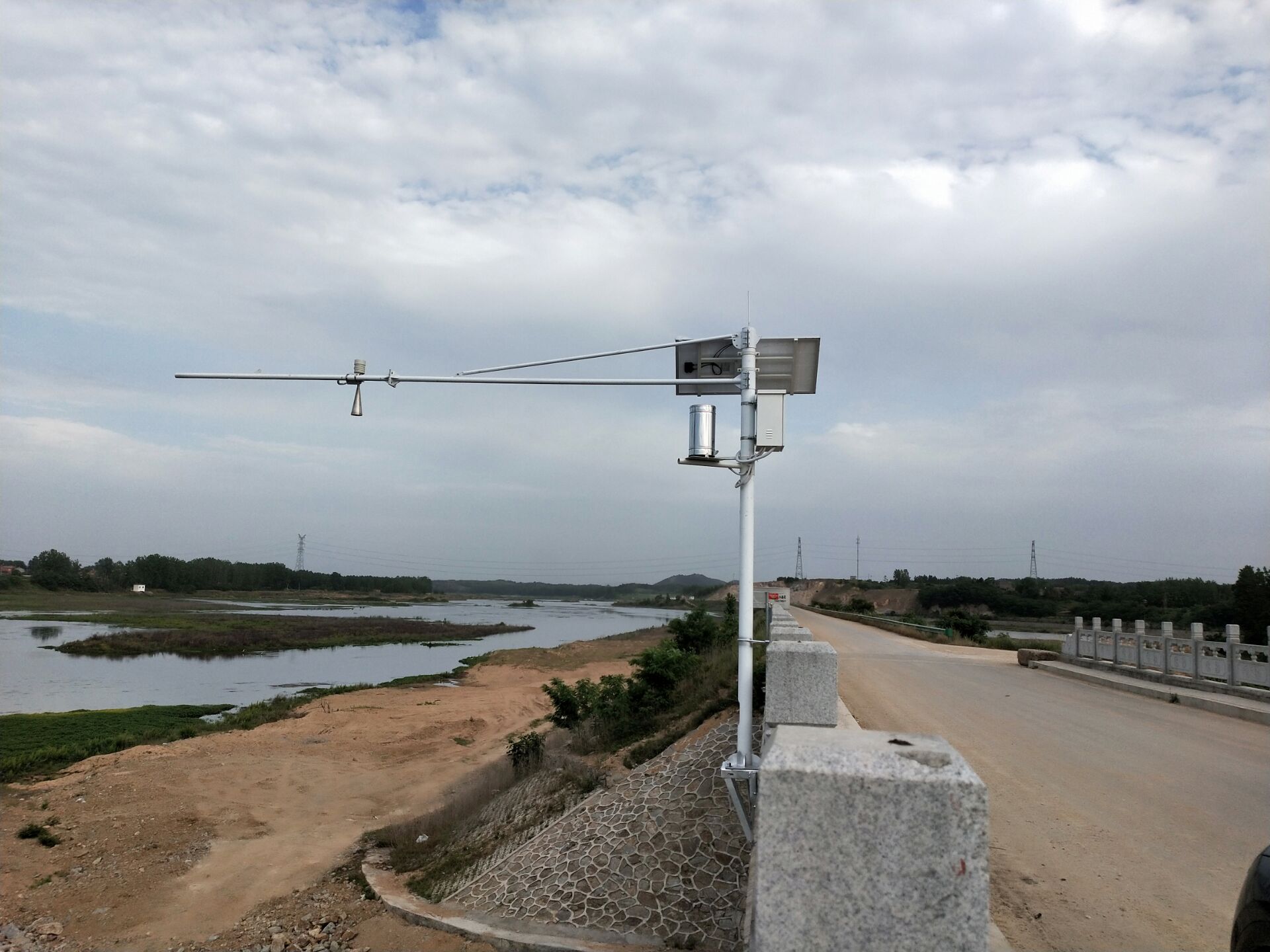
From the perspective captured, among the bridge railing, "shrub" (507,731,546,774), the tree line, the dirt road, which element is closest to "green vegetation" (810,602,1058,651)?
the bridge railing

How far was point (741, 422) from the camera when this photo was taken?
278 inches

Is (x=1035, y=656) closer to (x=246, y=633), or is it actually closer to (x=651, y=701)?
(x=651, y=701)

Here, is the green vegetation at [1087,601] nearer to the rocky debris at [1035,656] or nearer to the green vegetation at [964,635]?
the green vegetation at [964,635]

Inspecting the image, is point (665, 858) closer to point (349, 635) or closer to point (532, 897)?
point (532, 897)

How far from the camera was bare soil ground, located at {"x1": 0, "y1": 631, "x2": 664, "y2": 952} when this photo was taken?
409 inches

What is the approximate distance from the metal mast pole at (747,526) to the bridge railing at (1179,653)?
11923 millimetres

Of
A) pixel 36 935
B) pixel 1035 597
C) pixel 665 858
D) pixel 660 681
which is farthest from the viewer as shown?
pixel 1035 597

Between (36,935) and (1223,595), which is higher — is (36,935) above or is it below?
below

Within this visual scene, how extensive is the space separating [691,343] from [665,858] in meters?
5.38

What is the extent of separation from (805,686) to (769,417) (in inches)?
92.0

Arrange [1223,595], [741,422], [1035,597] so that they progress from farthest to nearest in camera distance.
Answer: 1. [1035,597]
2. [1223,595]
3. [741,422]

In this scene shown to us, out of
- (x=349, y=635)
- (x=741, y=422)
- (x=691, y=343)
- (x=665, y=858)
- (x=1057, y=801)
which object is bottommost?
(x=349, y=635)

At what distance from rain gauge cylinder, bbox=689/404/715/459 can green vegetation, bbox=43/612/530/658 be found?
52558 mm

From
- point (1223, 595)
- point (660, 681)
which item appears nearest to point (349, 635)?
point (660, 681)
